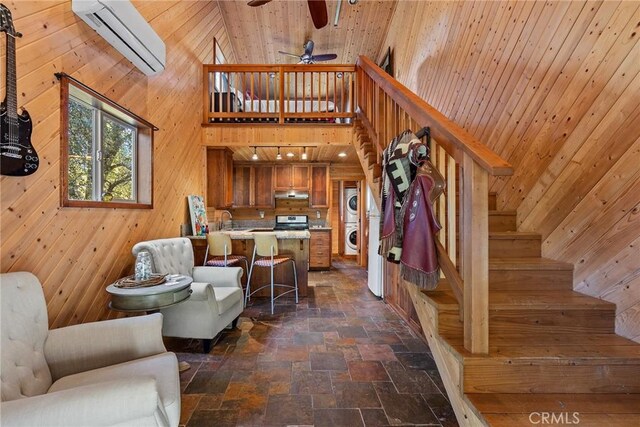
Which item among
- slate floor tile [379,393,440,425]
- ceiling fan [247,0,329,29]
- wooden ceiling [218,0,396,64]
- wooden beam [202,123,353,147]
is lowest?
slate floor tile [379,393,440,425]

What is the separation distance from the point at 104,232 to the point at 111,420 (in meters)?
1.66

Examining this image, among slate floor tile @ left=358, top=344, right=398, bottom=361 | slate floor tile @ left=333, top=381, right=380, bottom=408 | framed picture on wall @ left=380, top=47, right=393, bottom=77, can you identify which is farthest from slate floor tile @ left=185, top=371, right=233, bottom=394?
framed picture on wall @ left=380, top=47, right=393, bottom=77

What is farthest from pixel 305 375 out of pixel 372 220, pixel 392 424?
pixel 372 220

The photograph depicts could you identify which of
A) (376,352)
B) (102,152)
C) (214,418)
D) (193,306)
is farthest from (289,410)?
(102,152)

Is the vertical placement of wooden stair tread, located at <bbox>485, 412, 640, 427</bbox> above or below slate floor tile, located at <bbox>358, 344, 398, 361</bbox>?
above

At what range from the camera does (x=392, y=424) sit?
158 centimetres

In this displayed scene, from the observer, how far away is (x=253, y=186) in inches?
241

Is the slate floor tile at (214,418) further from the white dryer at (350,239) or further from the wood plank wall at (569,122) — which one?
the white dryer at (350,239)

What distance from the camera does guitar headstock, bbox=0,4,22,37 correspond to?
4.29ft

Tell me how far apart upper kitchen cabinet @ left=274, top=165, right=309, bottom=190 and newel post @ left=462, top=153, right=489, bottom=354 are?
5012mm

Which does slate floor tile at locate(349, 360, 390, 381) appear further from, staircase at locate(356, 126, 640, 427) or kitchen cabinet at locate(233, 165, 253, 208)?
kitchen cabinet at locate(233, 165, 253, 208)

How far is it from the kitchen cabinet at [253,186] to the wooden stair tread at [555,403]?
5.40 meters

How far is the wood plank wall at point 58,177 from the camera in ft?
4.87

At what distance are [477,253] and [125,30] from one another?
109 inches
